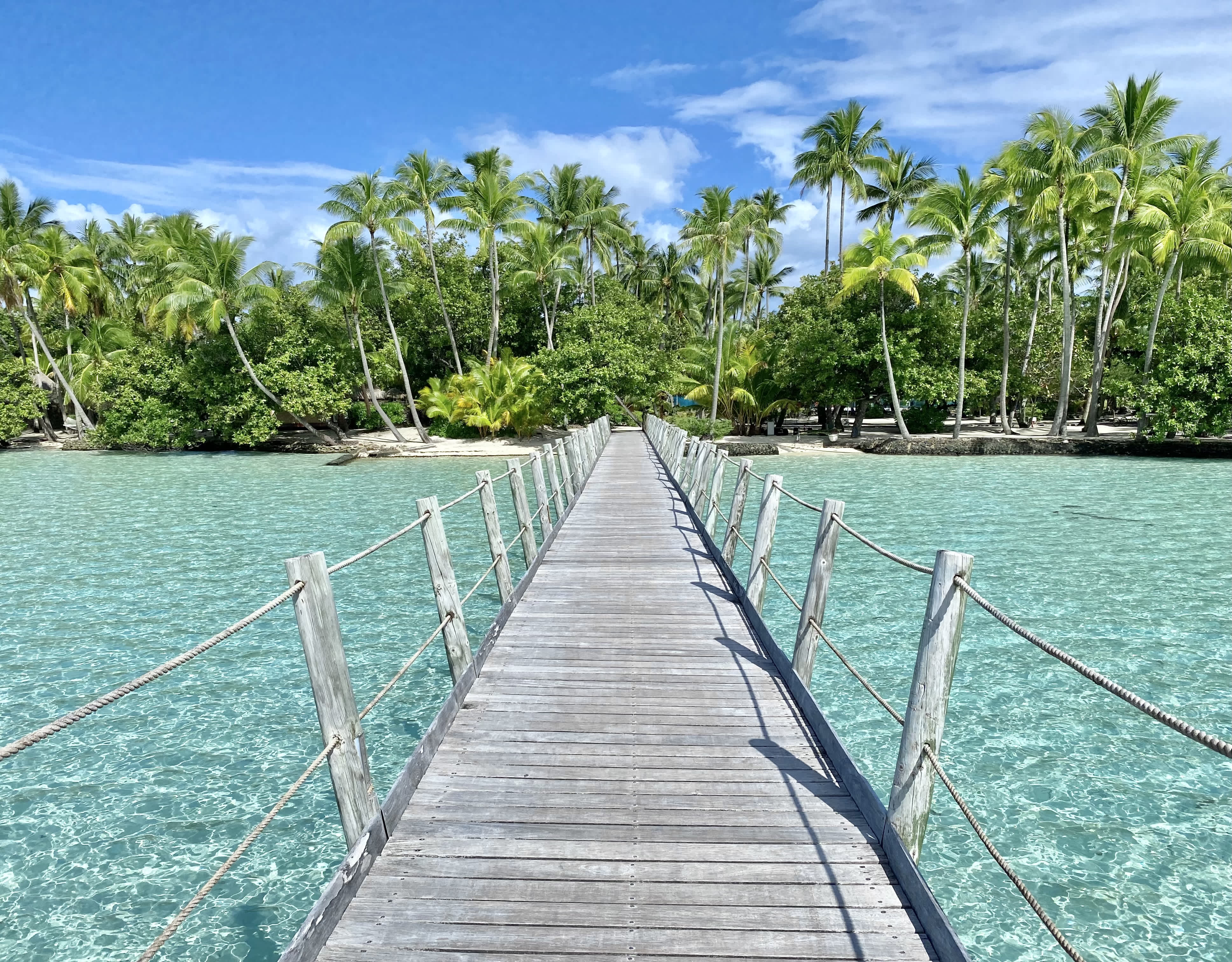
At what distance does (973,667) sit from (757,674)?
3.32m

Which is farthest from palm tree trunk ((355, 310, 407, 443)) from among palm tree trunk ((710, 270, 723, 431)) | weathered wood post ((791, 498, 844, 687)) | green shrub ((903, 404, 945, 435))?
weathered wood post ((791, 498, 844, 687))

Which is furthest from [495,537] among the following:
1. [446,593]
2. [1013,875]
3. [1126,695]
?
[1126,695]

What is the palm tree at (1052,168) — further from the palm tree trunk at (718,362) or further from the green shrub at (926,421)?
the palm tree trunk at (718,362)

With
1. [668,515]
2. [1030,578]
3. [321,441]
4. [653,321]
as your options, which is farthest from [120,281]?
[1030,578]

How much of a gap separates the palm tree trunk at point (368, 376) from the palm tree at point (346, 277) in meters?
0.06

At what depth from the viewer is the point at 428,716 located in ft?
20.9

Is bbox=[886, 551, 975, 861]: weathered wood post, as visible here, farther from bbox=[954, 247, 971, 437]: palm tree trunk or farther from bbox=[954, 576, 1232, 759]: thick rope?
bbox=[954, 247, 971, 437]: palm tree trunk

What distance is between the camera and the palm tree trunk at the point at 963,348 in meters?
28.3

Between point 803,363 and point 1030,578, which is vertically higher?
point 803,363

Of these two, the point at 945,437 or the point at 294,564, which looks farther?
the point at 945,437

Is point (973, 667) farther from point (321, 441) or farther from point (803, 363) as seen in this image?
point (321, 441)

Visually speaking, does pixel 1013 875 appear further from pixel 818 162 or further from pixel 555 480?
pixel 818 162

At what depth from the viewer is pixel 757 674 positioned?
518cm

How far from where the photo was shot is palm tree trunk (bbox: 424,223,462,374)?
32.3m
